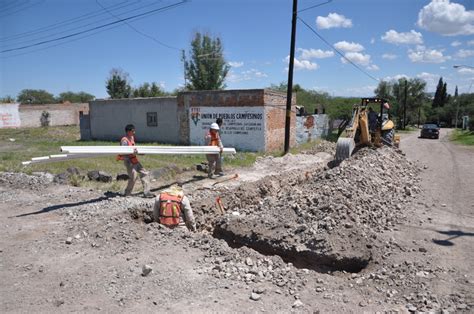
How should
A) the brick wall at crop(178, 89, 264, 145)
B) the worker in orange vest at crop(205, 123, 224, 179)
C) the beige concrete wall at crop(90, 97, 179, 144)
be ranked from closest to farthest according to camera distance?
the worker in orange vest at crop(205, 123, 224, 179), the brick wall at crop(178, 89, 264, 145), the beige concrete wall at crop(90, 97, 179, 144)

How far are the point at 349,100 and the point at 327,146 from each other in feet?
49.7

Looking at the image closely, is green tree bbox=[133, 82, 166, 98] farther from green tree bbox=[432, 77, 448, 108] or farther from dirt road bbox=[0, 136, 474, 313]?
green tree bbox=[432, 77, 448, 108]

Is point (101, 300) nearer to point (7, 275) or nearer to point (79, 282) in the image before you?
point (79, 282)

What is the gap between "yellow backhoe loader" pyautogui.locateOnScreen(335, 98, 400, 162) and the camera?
37.4ft

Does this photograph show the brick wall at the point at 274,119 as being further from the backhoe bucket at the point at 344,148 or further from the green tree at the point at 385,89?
the green tree at the point at 385,89

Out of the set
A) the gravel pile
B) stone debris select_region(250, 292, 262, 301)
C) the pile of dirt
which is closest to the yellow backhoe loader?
the pile of dirt

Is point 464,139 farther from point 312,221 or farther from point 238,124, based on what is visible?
point 312,221

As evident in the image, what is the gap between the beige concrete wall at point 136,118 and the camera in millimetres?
20141

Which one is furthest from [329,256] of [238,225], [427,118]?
[427,118]

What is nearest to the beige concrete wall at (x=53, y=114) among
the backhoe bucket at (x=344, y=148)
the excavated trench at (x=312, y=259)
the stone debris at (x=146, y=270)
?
the backhoe bucket at (x=344, y=148)

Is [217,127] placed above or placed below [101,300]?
above

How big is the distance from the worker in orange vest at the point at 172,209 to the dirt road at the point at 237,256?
0.79 ft

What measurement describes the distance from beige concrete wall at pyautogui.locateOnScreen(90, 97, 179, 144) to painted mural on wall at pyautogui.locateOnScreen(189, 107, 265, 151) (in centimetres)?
195

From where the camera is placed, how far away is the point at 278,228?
580 cm
